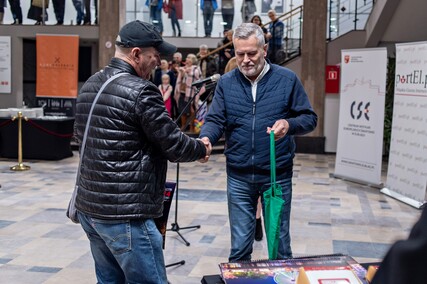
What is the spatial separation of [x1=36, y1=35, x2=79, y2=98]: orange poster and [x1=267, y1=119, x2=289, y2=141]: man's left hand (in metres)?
10.5

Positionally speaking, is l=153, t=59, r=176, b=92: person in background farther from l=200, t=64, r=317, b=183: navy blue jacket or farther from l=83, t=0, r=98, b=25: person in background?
l=200, t=64, r=317, b=183: navy blue jacket

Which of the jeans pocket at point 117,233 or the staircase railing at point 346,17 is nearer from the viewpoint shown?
the jeans pocket at point 117,233

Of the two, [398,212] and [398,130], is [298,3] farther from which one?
[398,212]

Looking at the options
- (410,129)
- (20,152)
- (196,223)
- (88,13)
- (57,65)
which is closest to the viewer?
(196,223)

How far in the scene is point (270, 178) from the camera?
2924mm

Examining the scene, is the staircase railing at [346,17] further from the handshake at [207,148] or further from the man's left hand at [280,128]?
the handshake at [207,148]

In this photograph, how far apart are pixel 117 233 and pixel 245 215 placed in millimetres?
915

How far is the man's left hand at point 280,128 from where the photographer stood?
2727mm

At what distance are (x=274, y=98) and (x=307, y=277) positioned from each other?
1.42 meters

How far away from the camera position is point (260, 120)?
2918 millimetres

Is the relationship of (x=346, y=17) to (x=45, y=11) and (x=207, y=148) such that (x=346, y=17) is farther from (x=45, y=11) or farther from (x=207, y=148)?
(x=207, y=148)

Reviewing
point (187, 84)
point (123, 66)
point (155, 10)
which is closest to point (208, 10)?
point (155, 10)

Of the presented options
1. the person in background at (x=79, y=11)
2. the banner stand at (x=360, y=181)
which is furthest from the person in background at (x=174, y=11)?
the banner stand at (x=360, y=181)

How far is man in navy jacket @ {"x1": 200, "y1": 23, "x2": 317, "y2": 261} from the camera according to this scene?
2.91 metres
